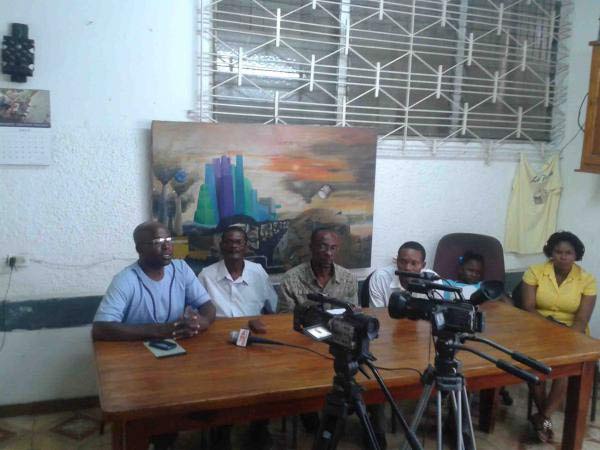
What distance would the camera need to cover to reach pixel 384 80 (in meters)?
3.50

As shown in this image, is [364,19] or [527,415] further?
[364,19]

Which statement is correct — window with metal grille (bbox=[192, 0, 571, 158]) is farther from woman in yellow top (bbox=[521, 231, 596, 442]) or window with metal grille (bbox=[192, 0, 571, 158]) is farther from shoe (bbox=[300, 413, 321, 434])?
shoe (bbox=[300, 413, 321, 434])

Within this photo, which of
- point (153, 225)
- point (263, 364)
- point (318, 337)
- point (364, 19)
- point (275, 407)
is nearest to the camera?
point (318, 337)

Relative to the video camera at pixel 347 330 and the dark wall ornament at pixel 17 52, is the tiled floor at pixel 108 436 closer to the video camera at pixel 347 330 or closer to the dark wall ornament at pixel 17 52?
the video camera at pixel 347 330

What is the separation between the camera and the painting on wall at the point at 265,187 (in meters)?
3.01

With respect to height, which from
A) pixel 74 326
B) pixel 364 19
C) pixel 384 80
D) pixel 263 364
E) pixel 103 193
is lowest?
pixel 74 326

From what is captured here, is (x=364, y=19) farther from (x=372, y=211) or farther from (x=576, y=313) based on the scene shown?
(x=576, y=313)

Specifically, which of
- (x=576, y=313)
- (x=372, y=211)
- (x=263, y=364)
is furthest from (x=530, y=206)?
(x=263, y=364)

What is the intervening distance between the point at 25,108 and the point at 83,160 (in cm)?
35

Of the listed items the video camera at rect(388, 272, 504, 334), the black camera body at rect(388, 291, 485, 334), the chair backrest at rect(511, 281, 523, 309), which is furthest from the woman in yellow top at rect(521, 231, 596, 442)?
the black camera body at rect(388, 291, 485, 334)

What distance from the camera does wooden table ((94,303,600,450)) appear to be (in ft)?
5.62

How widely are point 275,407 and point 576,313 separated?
217 centimetres

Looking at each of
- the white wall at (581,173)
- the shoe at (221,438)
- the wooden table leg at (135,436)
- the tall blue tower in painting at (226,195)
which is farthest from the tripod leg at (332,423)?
the white wall at (581,173)

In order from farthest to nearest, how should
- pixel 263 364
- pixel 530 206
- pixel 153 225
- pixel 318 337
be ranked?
1. pixel 530 206
2. pixel 153 225
3. pixel 263 364
4. pixel 318 337
